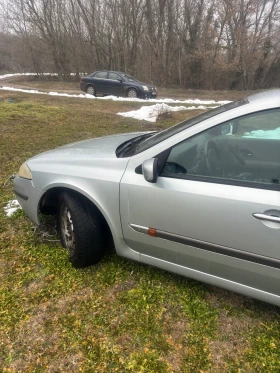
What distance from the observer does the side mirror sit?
5.95 feet

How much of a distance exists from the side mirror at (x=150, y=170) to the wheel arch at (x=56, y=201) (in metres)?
0.51

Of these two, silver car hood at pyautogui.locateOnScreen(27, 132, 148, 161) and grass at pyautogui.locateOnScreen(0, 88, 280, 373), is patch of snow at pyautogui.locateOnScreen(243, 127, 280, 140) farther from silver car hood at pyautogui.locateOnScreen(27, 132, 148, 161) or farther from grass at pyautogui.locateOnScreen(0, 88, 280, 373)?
grass at pyautogui.locateOnScreen(0, 88, 280, 373)

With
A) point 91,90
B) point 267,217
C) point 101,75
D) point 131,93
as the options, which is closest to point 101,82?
point 101,75

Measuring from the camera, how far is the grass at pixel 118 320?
169 centimetres

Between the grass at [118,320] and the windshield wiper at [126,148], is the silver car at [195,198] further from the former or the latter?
the grass at [118,320]

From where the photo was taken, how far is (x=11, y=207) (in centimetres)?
340

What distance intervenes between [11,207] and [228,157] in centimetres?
268

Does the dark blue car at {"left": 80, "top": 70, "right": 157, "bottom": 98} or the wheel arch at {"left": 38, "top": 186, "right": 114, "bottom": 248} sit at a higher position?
the dark blue car at {"left": 80, "top": 70, "right": 157, "bottom": 98}

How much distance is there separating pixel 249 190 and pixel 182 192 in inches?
15.8

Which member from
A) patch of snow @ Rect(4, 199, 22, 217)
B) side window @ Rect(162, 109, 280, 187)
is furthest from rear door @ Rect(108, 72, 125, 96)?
side window @ Rect(162, 109, 280, 187)

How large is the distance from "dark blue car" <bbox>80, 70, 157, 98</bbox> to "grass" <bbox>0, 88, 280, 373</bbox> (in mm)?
12684

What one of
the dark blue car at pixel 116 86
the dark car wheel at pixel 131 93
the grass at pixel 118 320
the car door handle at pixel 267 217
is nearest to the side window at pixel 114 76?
the dark blue car at pixel 116 86

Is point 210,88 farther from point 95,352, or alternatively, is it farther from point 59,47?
point 95,352

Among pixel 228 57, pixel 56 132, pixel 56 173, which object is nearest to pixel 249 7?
pixel 228 57
